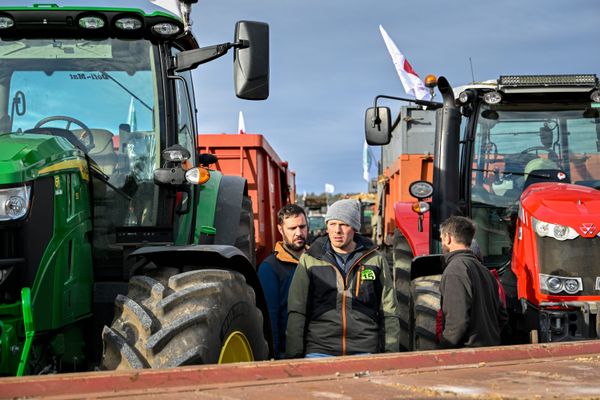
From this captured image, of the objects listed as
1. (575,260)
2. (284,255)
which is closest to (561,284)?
(575,260)

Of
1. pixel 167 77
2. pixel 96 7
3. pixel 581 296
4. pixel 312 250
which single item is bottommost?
pixel 581 296

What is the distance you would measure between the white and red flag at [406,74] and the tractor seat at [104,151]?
32.5ft

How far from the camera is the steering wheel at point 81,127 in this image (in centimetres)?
448

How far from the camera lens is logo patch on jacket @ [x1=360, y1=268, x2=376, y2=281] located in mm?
4566

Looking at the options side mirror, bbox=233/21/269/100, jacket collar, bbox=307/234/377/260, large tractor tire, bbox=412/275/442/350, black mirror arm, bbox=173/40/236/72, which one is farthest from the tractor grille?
black mirror arm, bbox=173/40/236/72

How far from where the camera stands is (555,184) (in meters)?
5.96

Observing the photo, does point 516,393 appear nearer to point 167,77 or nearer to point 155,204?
point 155,204

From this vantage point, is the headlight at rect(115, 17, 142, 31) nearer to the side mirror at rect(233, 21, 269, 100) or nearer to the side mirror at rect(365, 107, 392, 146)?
the side mirror at rect(233, 21, 269, 100)

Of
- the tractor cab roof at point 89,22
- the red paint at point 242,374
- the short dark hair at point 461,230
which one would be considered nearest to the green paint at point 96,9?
the tractor cab roof at point 89,22

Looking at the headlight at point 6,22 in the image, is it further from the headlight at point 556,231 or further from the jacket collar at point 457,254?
the headlight at point 556,231

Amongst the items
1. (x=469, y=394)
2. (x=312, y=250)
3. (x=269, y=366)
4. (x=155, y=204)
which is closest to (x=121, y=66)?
(x=155, y=204)

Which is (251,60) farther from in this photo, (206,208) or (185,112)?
(206,208)

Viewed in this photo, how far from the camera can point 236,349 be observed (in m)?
4.02

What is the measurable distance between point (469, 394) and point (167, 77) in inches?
113
